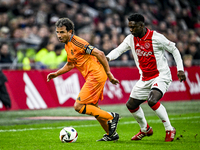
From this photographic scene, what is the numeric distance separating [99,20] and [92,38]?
4744 millimetres

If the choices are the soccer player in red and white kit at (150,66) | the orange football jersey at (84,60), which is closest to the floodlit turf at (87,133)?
the soccer player in red and white kit at (150,66)

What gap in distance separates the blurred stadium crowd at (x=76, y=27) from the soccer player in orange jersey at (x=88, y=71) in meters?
7.87

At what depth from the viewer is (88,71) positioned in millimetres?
6664

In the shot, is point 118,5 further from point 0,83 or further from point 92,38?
point 0,83

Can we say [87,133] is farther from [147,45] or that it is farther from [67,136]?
[147,45]

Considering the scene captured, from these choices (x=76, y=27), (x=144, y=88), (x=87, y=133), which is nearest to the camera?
(x=144, y=88)

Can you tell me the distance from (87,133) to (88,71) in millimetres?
1841

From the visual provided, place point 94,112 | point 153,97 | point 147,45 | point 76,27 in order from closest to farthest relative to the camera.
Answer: point 94,112, point 153,97, point 147,45, point 76,27

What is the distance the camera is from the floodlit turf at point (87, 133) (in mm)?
6211

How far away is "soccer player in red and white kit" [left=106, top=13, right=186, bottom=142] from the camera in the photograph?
6.74 metres

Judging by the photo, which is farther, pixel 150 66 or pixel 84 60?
pixel 150 66

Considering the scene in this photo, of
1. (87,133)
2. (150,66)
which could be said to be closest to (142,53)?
(150,66)

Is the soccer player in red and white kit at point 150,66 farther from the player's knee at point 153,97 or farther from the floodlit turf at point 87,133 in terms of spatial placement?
the floodlit turf at point 87,133

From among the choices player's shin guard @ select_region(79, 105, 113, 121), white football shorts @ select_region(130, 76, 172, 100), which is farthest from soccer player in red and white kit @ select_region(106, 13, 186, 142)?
player's shin guard @ select_region(79, 105, 113, 121)
